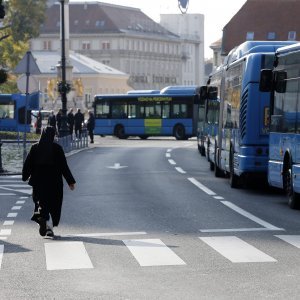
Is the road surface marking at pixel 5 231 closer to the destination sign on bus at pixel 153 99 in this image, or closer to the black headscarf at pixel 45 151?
the black headscarf at pixel 45 151

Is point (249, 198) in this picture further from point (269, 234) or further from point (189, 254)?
point (189, 254)

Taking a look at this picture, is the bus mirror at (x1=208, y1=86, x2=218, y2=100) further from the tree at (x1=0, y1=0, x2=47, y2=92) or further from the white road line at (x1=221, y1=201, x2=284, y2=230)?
the tree at (x1=0, y1=0, x2=47, y2=92)

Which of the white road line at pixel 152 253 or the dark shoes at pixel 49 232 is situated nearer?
the white road line at pixel 152 253

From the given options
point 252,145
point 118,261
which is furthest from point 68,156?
point 118,261

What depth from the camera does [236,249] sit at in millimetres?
15281

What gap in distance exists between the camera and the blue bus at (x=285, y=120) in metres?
21.9

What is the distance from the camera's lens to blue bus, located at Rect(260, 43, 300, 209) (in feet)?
71.8

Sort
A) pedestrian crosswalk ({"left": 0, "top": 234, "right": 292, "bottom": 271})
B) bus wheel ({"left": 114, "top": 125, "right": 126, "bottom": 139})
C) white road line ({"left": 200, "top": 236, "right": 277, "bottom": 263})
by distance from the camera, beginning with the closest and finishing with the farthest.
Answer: pedestrian crosswalk ({"left": 0, "top": 234, "right": 292, "bottom": 271}) < white road line ({"left": 200, "top": 236, "right": 277, "bottom": 263}) < bus wheel ({"left": 114, "top": 125, "right": 126, "bottom": 139})

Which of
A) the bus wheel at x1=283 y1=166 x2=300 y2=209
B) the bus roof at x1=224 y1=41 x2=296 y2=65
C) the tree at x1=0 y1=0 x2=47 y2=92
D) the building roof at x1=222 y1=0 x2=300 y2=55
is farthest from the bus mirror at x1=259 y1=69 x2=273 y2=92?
the building roof at x1=222 y1=0 x2=300 y2=55

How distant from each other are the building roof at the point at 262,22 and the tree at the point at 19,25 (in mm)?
69406

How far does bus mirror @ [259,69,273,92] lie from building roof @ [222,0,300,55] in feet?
434

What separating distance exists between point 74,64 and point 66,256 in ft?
543

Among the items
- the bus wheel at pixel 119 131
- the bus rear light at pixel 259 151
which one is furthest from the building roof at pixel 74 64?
the bus rear light at pixel 259 151

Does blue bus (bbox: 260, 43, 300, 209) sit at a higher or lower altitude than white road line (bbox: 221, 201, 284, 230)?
higher
